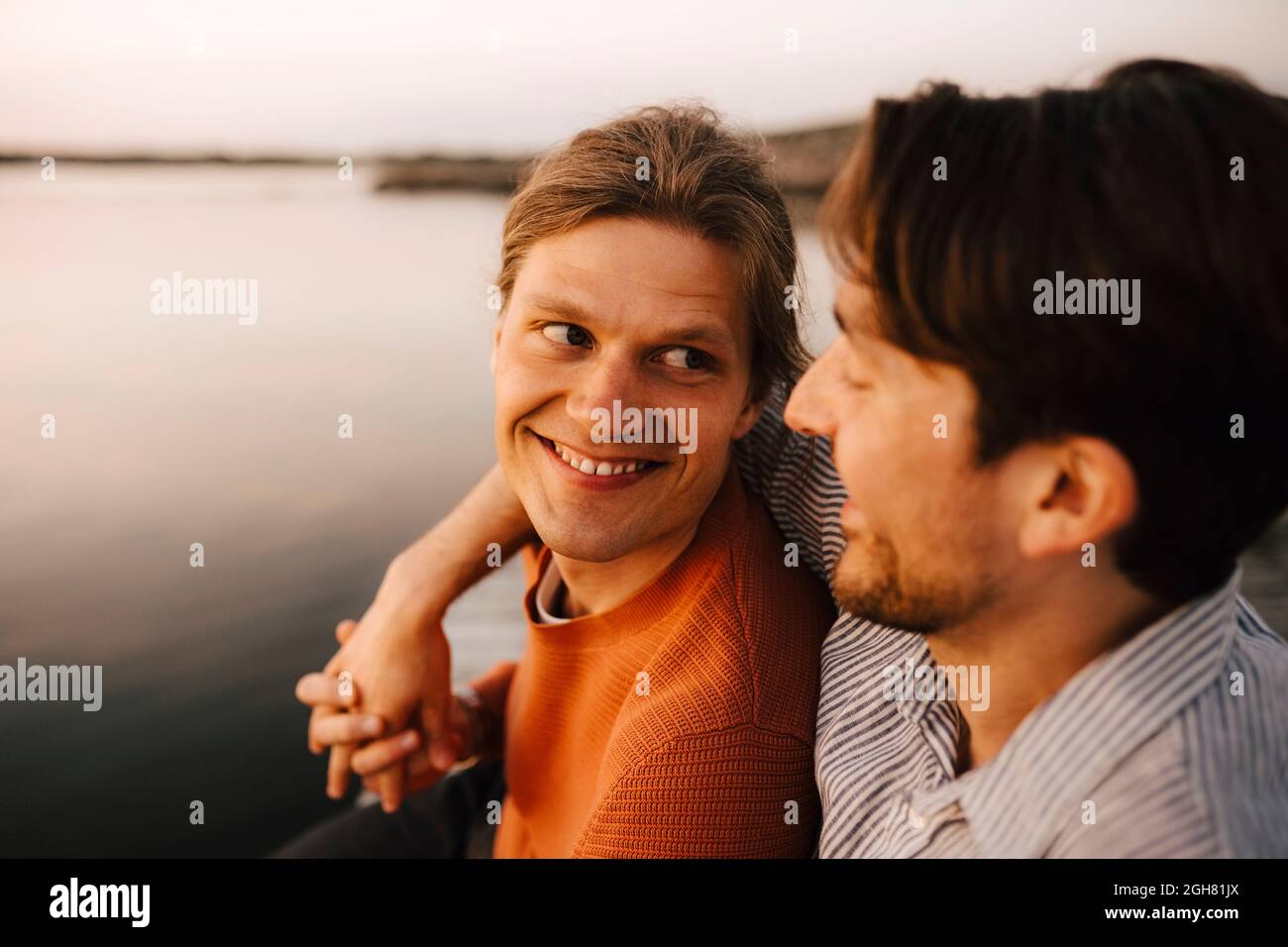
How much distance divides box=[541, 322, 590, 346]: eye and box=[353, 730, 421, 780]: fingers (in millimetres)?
836

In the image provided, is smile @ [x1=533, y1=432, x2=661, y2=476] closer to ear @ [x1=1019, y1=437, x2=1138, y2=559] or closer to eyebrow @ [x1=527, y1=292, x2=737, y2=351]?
eyebrow @ [x1=527, y1=292, x2=737, y2=351]

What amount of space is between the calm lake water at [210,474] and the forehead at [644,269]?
0.59 meters

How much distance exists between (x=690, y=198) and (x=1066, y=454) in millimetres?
687

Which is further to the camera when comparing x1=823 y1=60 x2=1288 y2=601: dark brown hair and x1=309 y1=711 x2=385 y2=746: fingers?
x1=309 y1=711 x2=385 y2=746: fingers

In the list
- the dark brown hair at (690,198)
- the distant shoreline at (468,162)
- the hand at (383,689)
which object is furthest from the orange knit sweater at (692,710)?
the distant shoreline at (468,162)

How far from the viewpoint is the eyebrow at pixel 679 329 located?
54.8 inches

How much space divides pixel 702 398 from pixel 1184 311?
2.22 ft

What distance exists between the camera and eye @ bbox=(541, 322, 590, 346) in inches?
57.8

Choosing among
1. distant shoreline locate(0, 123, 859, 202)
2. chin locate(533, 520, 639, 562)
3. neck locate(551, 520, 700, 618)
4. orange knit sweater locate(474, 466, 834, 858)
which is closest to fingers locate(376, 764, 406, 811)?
orange knit sweater locate(474, 466, 834, 858)

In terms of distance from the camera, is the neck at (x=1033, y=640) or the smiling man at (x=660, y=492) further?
the smiling man at (x=660, y=492)

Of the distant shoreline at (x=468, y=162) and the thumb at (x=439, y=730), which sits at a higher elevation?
the distant shoreline at (x=468, y=162)

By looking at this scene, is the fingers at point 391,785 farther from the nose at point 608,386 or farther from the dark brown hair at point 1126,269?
the dark brown hair at point 1126,269
